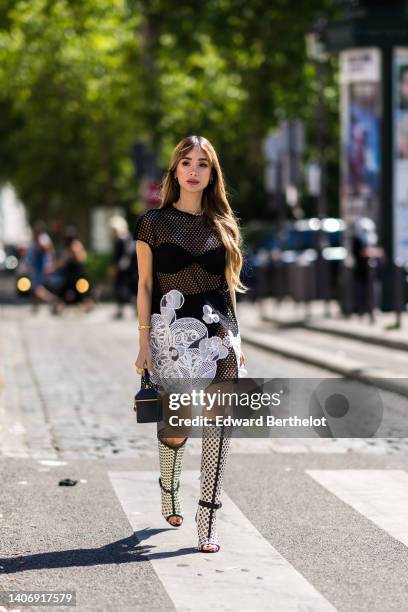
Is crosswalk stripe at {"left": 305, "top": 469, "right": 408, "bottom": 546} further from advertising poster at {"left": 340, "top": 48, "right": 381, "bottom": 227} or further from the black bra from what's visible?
advertising poster at {"left": 340, "top": 48, "right": 381, "bottom": 227}

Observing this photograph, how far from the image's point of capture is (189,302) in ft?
20.0

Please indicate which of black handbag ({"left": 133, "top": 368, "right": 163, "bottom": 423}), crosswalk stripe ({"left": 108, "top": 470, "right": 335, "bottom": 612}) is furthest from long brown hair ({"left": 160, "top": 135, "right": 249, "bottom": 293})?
crosswalk stripe ({"left": 108, "top": 470, "right": 335, "bottom": 612})

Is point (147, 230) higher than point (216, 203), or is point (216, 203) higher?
point (216, 203)

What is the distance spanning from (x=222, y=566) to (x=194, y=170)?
1.67m

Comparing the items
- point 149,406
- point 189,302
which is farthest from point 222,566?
point 189,302

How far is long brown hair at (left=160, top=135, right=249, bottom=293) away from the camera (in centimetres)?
615

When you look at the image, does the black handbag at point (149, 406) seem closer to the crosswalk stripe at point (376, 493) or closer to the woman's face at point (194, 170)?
the woman's face at point (194, 170)

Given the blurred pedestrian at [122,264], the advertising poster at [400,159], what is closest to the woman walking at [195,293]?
the advertising poster at [400,159]

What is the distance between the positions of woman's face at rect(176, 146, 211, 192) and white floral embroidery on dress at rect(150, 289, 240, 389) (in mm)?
460

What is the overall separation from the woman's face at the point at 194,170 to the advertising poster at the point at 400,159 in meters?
16.7

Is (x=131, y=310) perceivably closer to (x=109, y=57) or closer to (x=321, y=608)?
(x=109, y=57)

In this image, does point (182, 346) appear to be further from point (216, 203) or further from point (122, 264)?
point (122, 264)

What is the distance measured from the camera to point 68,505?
282 inches

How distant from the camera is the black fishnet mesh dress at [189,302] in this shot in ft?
19.9
